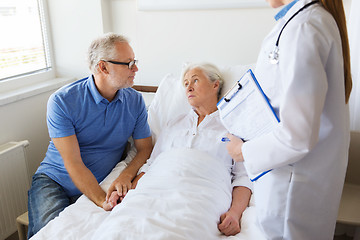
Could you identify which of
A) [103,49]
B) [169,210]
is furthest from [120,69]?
[169,210]

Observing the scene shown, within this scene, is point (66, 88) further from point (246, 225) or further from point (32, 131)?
point (246, 225)

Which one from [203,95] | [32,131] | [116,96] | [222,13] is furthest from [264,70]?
[32,131]

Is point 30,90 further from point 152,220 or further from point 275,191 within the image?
point 275,191

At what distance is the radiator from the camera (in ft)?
6.19

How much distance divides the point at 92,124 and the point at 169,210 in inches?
28.0

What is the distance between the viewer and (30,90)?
2.23 metres

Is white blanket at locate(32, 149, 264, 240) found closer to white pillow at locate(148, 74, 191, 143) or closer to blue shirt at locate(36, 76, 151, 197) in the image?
blue shirt at locate(36, 76, 151, 197)

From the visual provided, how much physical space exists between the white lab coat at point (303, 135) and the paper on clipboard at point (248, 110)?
0.03 metres

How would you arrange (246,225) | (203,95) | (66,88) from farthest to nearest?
(203,95), (66,88), (246,225)

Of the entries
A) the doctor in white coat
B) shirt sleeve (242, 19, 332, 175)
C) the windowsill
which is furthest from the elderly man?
shirt sleeve (242, 19, 332, 175)

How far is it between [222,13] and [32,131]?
61.9 inches

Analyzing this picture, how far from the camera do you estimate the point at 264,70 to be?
935mm

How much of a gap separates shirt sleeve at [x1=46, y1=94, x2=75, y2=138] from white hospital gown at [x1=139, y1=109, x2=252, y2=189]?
0.45 m

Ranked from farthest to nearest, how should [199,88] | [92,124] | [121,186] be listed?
1. [199,88]
2. [92,124]
3. [121,186]
